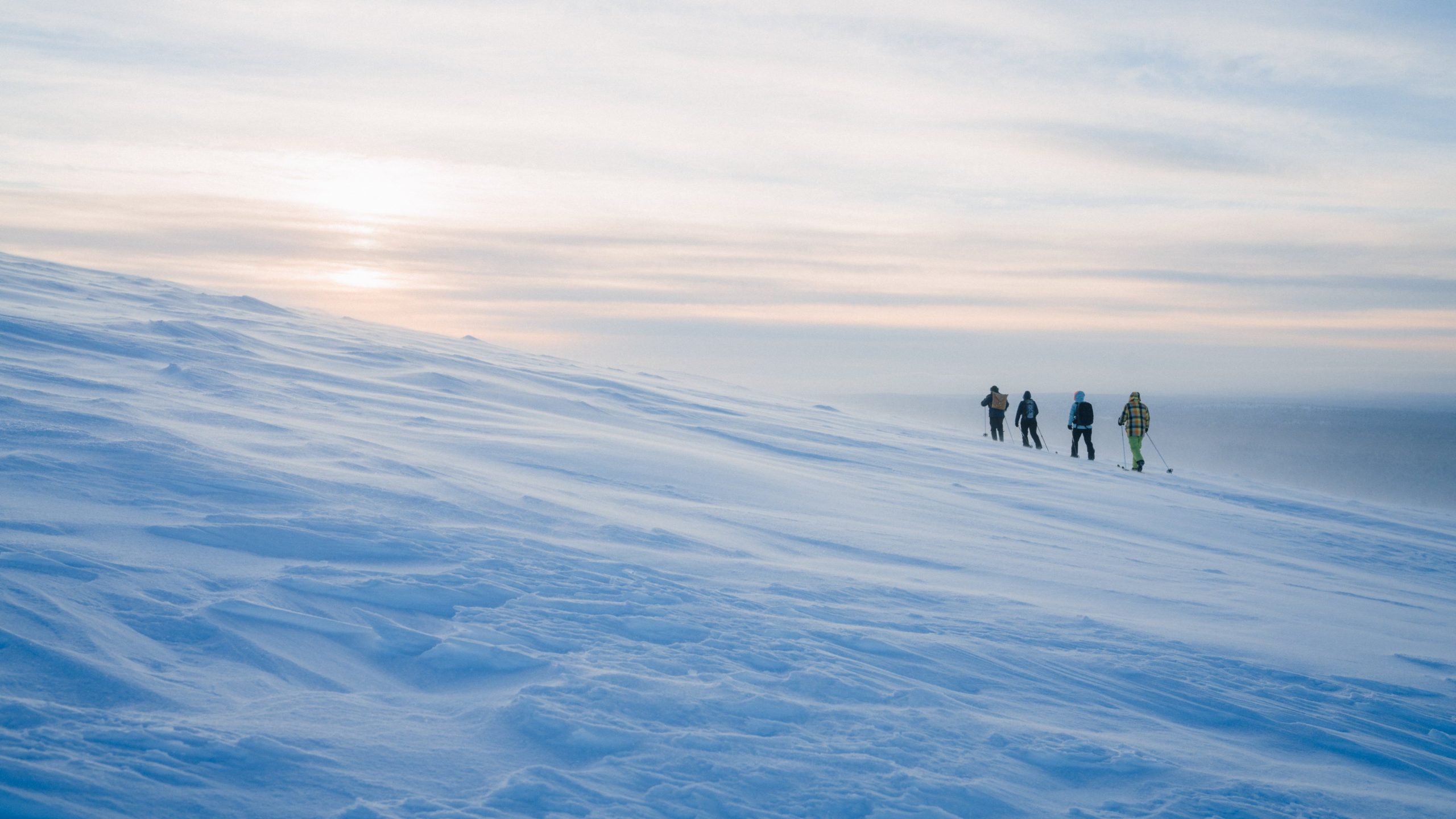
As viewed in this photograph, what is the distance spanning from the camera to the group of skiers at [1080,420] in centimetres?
1855

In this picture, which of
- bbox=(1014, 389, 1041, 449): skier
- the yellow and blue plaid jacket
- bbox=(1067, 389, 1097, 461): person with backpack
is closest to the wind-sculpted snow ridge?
the yellow and blue plaid jacket

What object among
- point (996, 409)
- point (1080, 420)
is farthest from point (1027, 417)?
point (1080, 420)

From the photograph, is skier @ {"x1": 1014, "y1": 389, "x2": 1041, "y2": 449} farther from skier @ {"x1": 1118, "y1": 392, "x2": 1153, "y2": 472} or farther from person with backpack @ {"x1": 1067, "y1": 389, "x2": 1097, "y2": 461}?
skier @ {"x1": 1118, "y1": 392, "x2": 1153, "y2": 472}

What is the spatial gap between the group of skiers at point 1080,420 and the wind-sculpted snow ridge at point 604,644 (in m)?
9.53

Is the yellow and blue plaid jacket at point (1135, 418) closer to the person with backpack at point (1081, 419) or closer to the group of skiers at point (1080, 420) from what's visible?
the group of skiers at point (1080, 420)

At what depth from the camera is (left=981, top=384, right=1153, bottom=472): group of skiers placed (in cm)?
1855

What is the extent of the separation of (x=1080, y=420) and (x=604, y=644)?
17723mm

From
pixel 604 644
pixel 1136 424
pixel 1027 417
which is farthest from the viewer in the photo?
pixel 1027 417

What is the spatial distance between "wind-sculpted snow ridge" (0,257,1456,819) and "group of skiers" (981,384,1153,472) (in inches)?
375

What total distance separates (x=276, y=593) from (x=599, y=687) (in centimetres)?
175

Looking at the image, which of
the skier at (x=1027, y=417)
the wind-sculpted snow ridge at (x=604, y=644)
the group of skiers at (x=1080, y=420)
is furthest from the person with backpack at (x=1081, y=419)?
the wind-sculpted snow ridge at (x=604, y=644)

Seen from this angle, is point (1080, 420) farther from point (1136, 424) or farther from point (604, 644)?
point (604, 644)

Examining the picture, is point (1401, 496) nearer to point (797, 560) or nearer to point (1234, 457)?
point (1234, 457)

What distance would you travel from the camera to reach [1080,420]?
19609 millimetres
